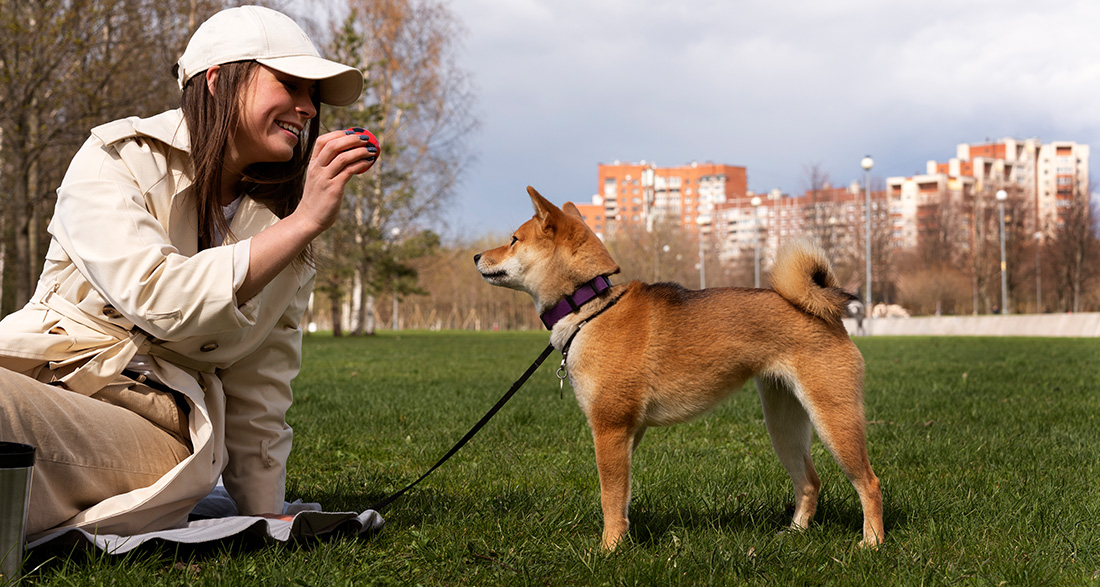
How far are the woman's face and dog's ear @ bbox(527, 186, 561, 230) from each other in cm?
99

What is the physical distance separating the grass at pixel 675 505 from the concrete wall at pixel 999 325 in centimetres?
2415

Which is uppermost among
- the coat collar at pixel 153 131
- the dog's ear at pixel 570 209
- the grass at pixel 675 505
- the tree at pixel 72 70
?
the tree at pixel 72 70

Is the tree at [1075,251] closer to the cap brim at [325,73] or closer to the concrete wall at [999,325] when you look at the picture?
the concrete wall at [999,325]

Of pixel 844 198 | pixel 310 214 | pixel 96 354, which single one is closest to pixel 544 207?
pixel 310 214

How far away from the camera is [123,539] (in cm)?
260

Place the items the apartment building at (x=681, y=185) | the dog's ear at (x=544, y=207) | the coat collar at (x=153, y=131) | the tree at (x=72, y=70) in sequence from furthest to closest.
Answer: the apartment building at (x=681, y=185)
the tree at (x=72, y=70)
the dog's ear at (x=544, y=207)
the coat collar at (x=153, y=131)

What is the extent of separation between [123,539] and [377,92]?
30114 millimetres

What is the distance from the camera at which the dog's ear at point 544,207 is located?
11.4 ft

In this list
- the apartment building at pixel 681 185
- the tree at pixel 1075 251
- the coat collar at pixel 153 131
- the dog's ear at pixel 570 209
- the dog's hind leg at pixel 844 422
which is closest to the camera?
the coat collar at pixel 153 131

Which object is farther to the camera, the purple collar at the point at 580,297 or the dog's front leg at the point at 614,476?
the purple collar at the point at 580,297

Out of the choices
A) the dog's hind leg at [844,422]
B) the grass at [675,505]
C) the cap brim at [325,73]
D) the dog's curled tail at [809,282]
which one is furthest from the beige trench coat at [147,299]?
the dog's hind leg at [844,422]

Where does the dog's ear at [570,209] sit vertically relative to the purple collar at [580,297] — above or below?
above

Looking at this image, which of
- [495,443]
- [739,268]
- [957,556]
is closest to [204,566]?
[957,556]

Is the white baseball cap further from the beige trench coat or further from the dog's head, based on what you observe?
the dog's head
